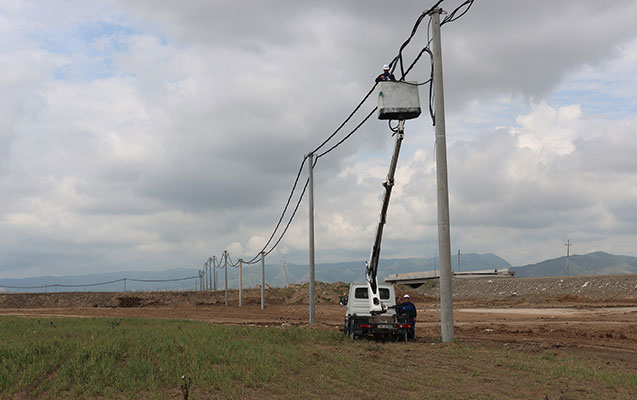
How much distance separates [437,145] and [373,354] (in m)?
7.11

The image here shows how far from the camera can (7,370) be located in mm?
12656

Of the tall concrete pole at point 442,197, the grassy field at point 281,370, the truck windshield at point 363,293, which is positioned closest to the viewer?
the grassy field at point 281,370

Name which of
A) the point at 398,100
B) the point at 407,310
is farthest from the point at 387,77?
the point at 407,310

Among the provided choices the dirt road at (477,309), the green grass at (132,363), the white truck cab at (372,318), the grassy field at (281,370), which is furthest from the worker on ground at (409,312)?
the green grass at (132,363)

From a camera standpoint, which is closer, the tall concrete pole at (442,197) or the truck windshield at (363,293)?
the tall concrete pole at (442,197)

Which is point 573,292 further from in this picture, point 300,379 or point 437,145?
point 300,379

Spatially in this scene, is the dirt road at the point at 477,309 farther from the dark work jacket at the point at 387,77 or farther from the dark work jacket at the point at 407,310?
the dark work jacket at the point at 387,77

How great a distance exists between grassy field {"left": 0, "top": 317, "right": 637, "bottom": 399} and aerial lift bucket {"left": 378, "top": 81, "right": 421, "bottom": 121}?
7566 mm

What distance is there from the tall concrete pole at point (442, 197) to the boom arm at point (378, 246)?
1316 millimetres

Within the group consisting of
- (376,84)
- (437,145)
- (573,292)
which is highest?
(376,84)

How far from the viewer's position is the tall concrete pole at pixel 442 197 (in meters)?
19.9

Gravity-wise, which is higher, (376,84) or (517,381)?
(376,84)

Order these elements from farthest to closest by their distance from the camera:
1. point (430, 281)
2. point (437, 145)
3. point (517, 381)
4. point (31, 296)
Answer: point (430, 281) < point (31, 296) < point (437, 145) < point (517, 381)

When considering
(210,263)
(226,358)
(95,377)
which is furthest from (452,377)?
(210,263)
